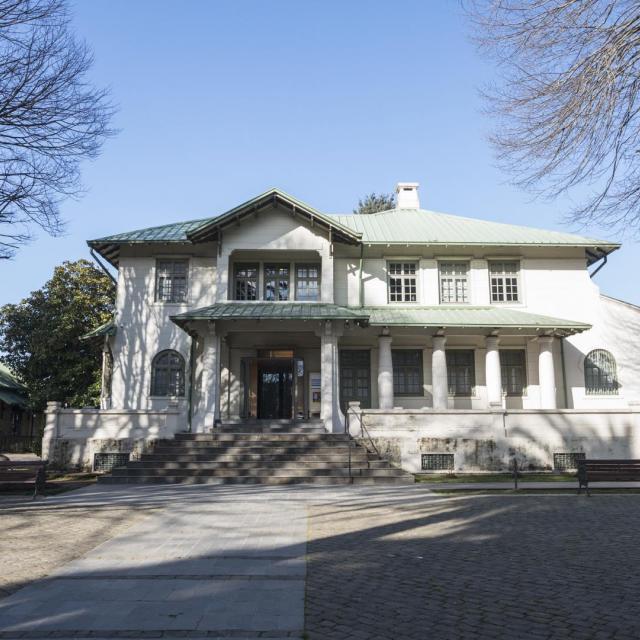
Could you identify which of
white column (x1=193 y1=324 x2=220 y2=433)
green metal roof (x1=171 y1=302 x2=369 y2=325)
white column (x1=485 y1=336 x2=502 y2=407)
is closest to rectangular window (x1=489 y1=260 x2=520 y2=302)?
white column (x1=485 y1=336 x2=502 y2=407)

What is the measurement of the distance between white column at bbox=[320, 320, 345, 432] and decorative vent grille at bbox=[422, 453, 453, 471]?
3084 millimetres

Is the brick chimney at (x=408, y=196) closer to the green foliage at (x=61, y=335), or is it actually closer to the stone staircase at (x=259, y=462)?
the stone staircase at (x=259, y=462)

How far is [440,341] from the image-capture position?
910 inches

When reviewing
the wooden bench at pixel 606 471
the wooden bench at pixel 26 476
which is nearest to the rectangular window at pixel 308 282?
the wooden bench at pixel 26 476

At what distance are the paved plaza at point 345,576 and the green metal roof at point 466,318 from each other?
10761 mm

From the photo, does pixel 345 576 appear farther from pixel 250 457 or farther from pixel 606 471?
pixel 250 457

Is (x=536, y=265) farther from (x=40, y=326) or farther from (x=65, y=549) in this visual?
(x=40, y=326)

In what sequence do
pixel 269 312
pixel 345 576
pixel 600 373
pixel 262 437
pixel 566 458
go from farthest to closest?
pixel 600 373 < pixel 269 312 < pixel 566 458 < pixel 262 437 < pixel 345 576

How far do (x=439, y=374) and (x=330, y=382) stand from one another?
460cm

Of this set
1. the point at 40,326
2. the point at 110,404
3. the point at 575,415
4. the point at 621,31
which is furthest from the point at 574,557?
Result: the point at 40,326

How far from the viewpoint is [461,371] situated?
971 inches

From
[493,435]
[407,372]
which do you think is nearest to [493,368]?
[407,372]

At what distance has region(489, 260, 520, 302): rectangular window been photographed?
987 inches

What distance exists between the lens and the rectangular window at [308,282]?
2403 cm
